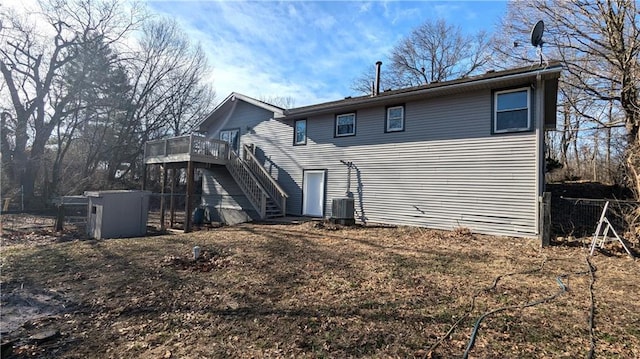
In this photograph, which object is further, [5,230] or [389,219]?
[5,230]

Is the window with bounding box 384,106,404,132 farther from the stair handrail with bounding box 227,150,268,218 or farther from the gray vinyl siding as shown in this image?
the stair handrail with bounding box 227,150,268,218

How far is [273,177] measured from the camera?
15.6 metres

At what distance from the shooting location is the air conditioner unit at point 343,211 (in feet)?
37.4

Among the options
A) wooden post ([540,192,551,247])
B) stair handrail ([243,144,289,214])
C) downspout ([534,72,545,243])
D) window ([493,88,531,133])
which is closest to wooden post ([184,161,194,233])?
stair handrail ([243,144,289,214])

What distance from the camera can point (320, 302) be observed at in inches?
182

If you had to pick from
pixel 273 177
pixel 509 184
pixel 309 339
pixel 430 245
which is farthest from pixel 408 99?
pixel 309 339

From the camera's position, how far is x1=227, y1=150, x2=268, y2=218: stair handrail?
44.1 ft

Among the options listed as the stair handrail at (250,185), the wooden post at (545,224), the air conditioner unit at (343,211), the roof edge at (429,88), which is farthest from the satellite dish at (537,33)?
the stair handrail at (250,185)

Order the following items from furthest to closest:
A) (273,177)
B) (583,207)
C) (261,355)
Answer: (273,177), (583,207), (261,355)

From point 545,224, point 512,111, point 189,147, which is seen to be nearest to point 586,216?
point 545,224

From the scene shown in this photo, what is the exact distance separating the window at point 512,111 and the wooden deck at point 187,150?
36.1ft

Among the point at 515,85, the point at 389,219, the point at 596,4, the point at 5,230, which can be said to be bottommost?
the point at 5,230

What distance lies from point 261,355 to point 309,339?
1.84 ft

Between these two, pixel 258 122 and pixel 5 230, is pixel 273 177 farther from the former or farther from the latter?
pixel 5 230
